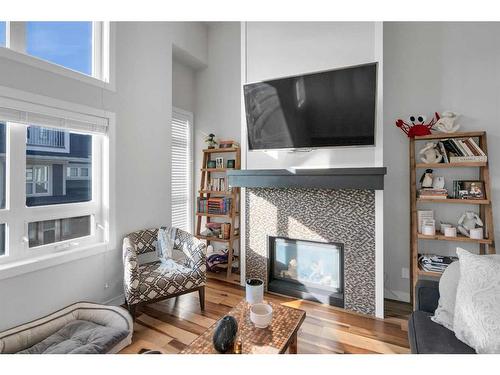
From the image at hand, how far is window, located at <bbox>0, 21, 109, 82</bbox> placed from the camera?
5.97 ft

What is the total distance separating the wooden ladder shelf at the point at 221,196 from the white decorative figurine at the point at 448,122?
2.18 metres

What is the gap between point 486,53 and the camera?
2240 millimetres

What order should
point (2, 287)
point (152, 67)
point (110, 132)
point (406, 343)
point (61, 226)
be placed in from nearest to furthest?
1. point (2, 287)
2. point (406, 343)
3. point (61, 226)
4. point (110, 132)
5. point (152, 67)

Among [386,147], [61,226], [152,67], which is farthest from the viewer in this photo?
[152,67]

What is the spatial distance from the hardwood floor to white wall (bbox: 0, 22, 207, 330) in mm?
629

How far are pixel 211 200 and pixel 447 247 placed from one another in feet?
8.71

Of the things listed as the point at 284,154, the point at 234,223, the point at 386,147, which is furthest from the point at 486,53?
the point at 234,223

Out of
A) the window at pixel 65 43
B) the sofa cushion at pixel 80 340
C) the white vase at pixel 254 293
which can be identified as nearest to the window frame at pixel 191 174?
the window at pixel 65 43

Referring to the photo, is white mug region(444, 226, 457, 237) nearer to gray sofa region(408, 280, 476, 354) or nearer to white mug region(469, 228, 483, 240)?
white mug region(469, 228, 483, 240)

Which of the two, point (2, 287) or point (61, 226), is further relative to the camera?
point (61, 226)

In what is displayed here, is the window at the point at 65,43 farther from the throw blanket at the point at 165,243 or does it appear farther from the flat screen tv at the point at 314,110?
the throw blanket at the point at 165,243

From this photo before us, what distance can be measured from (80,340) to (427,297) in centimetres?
222

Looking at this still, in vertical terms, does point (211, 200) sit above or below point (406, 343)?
above

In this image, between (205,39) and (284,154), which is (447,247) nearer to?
(284,154)
